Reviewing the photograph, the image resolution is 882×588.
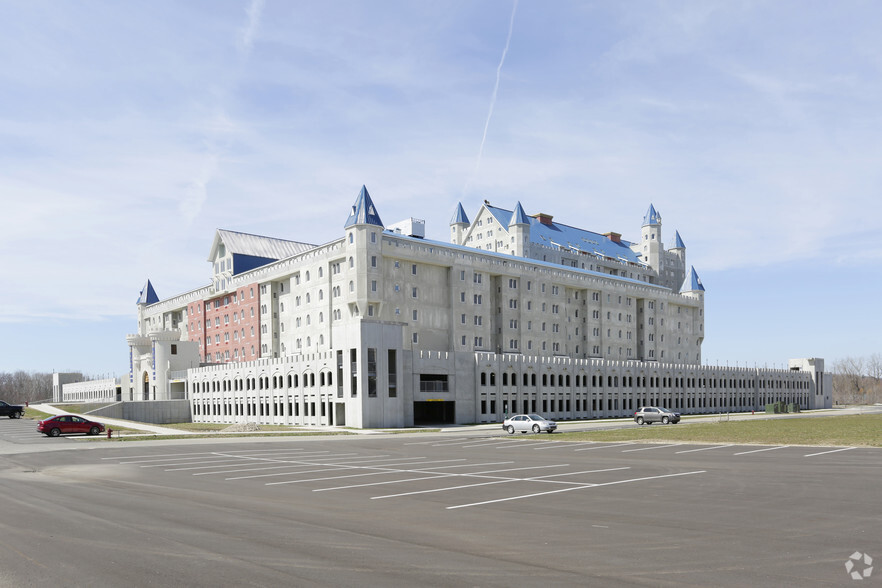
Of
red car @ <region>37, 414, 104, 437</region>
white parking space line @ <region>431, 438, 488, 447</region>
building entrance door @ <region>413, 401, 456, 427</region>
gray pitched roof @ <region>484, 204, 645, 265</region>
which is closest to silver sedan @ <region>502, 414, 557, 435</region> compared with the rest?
white parking space line @ <region>431, 438, 488, 447</region>

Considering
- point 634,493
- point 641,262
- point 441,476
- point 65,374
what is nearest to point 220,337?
point 641,262

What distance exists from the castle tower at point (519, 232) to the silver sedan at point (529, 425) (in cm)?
5946

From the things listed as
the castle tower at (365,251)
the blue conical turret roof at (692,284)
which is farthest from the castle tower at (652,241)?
the castle tower at (365,251)

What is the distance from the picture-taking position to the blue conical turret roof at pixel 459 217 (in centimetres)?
12275

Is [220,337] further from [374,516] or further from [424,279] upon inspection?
[374,516]

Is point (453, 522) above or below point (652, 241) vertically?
below

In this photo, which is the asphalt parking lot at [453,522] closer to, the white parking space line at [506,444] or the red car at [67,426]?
the white parking space line at [506,444]

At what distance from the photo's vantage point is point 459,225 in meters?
123

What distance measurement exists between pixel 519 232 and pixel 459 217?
15763 millimetres

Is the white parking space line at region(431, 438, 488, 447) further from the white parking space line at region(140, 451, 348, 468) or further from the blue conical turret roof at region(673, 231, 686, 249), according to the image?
the blue conical turret roof at region(673, 231, 686, 249)

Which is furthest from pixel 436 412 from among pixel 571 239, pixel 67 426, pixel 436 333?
pixel 571 239

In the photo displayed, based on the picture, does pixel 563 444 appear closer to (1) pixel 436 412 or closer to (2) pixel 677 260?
(1) pixel 436 412

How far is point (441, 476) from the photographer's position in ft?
76.3

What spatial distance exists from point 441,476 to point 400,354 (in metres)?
43.4
